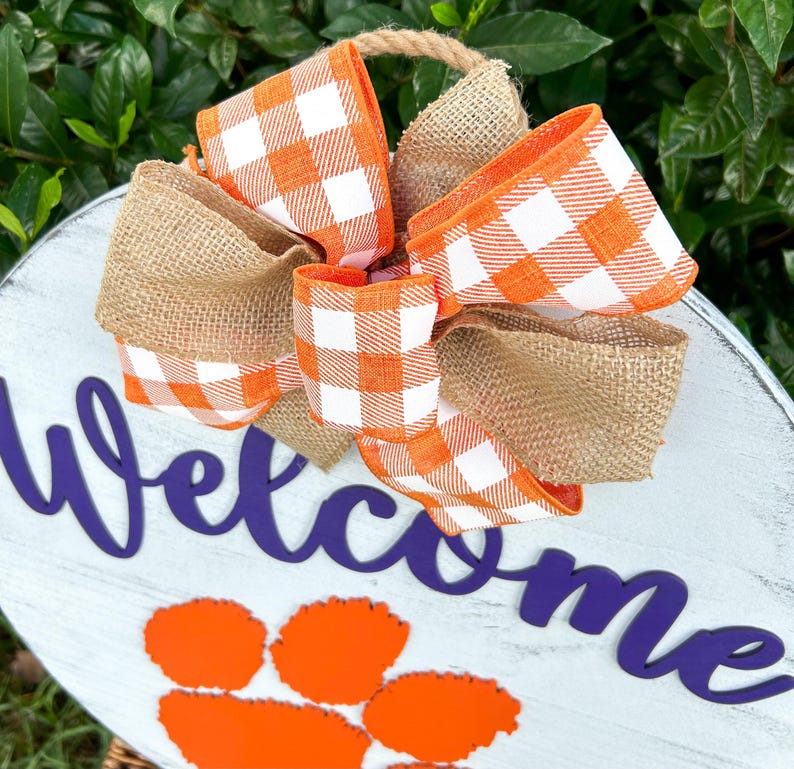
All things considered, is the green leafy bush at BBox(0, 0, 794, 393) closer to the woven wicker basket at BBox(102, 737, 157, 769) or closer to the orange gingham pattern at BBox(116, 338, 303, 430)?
the orange gingham pattern at BBox(116, 338, 303, 430)

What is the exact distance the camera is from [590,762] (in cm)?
77

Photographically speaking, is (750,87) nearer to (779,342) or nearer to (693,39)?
(693,39)

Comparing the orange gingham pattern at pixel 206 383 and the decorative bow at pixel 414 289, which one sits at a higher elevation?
the decorative bow at pixel 414 289

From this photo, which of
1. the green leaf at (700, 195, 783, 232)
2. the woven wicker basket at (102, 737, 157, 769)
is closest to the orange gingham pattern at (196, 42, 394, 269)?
the green leaf at (700, 195, 783, 232)

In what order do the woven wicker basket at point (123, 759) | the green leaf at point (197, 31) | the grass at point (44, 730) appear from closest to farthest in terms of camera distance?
the green leaf at point (197, 31) → the woven wicker basket at point (123, 759) → the grass at point (44, 730)

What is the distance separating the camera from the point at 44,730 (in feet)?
4.36

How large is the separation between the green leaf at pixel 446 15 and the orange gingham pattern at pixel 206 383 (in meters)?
0.33

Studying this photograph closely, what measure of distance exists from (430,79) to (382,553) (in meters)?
0.47

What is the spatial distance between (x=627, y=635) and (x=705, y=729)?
0.46 feet

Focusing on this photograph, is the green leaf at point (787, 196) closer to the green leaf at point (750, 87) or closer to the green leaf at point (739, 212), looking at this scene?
the green leaf at point (739, 212)

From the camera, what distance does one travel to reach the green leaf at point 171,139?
2.58 ft

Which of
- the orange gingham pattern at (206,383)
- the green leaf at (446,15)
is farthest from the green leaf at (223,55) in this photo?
the orange gingham pattern at (206,383)

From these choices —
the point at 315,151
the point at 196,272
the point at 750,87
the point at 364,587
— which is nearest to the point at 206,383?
the point at 196,272

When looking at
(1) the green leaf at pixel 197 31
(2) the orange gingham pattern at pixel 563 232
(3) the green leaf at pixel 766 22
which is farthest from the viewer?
(1) the green leaf at pixel 197 31
